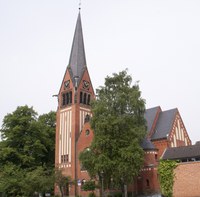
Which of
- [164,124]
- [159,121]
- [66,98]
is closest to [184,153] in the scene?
[164,124]

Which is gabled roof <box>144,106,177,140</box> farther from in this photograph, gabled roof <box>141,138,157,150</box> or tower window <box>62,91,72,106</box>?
tower window <box>62,91,72,106</box>

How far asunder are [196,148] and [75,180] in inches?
768

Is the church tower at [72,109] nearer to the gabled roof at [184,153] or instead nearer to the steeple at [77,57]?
the steeple at [77,57]

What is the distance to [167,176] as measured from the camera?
1355 inches

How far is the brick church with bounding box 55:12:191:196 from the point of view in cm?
4312

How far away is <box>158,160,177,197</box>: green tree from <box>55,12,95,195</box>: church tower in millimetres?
16735

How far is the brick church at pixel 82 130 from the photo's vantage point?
141 ft

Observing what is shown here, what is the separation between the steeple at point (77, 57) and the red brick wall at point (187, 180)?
25.1 metres

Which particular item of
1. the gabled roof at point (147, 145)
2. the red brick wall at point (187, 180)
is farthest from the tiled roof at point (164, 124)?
the red brick wall at point (187, 180)

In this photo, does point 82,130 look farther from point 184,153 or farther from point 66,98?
point 184,153

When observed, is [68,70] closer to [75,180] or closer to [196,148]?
[75,180]

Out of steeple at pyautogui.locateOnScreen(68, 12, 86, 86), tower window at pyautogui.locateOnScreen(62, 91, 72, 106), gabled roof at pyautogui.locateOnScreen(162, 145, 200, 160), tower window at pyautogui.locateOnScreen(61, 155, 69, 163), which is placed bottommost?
gabled roof at pyautogui.locateOnScreen(162, 145, 200, 160)

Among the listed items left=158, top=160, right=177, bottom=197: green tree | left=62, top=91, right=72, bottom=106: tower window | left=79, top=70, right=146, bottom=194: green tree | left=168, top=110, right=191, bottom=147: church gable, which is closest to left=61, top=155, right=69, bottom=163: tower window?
left=62, top=91, right=72, bottom=106: tower window

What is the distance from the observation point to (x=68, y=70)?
5438 centimetres
